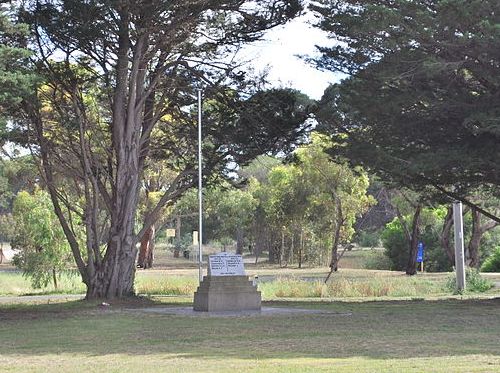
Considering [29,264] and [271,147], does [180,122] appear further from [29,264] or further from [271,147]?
[29,264]

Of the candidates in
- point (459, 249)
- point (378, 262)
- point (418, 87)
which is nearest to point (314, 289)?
point (459, 249)

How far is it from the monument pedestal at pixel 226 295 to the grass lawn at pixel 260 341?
1.51 metres

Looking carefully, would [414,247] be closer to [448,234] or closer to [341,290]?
[448,234]

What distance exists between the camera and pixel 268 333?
52.0 ft

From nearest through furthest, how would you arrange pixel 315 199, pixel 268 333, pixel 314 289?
pixel 268 333, pixel 314 289, pixel 315 199

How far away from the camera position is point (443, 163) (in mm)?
21000

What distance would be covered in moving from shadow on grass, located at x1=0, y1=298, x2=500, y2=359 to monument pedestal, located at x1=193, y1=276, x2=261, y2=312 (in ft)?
5.20

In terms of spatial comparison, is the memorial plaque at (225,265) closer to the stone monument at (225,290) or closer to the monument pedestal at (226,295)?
the stone monument at (225,290)

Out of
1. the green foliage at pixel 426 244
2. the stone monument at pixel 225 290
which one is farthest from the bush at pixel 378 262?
the stone monument at pixel 225 290

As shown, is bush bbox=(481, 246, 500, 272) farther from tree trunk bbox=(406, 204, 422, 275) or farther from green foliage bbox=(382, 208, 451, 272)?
tree trunk bbox=(406, 204, 422, 275)

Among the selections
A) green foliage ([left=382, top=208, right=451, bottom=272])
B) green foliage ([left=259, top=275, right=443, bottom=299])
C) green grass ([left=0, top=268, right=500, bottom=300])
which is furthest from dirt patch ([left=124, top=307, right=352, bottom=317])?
green foliage ([left=382, top=208, right=451, bottom=272])

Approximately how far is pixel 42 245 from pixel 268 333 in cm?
2164

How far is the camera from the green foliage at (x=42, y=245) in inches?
1390

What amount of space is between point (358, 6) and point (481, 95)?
14.4ft
